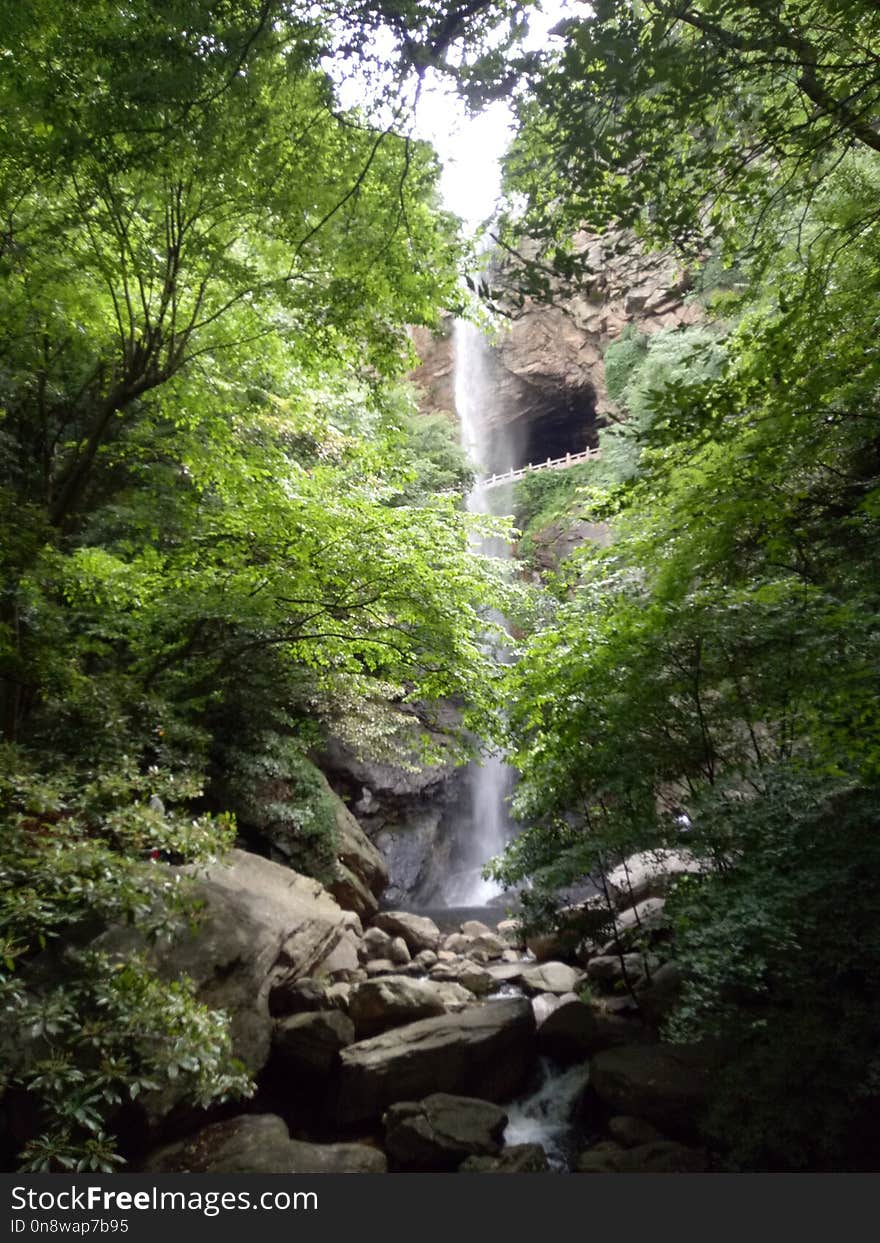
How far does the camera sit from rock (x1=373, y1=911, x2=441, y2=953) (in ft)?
33.8

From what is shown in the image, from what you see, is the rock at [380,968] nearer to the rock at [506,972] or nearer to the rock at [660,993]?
the rock at [506,972]

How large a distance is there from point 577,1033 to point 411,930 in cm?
459

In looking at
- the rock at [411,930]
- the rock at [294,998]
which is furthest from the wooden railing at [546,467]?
the rock at [294,998]

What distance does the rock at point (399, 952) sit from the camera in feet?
31.1

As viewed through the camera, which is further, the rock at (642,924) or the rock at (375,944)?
the rock at (375,944)

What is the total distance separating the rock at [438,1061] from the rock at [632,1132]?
1418mm

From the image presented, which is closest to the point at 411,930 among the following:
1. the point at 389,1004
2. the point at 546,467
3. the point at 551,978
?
the point at 551,978

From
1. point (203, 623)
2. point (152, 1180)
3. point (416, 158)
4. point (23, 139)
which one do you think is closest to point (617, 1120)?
point (152, 1180)

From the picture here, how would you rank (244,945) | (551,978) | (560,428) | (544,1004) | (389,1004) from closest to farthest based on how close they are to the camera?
(244,945), (389,1004), (544,1004), (551,978), (560,428)

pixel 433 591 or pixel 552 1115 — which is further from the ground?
pixel 433 591

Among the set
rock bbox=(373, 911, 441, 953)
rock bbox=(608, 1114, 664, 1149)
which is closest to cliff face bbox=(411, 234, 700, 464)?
rock bbox=(373, 911, 441, 953)

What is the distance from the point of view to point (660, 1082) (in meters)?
4.91

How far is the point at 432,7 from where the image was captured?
2.46 m

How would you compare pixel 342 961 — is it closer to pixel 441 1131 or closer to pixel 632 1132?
pixel 441 1131
